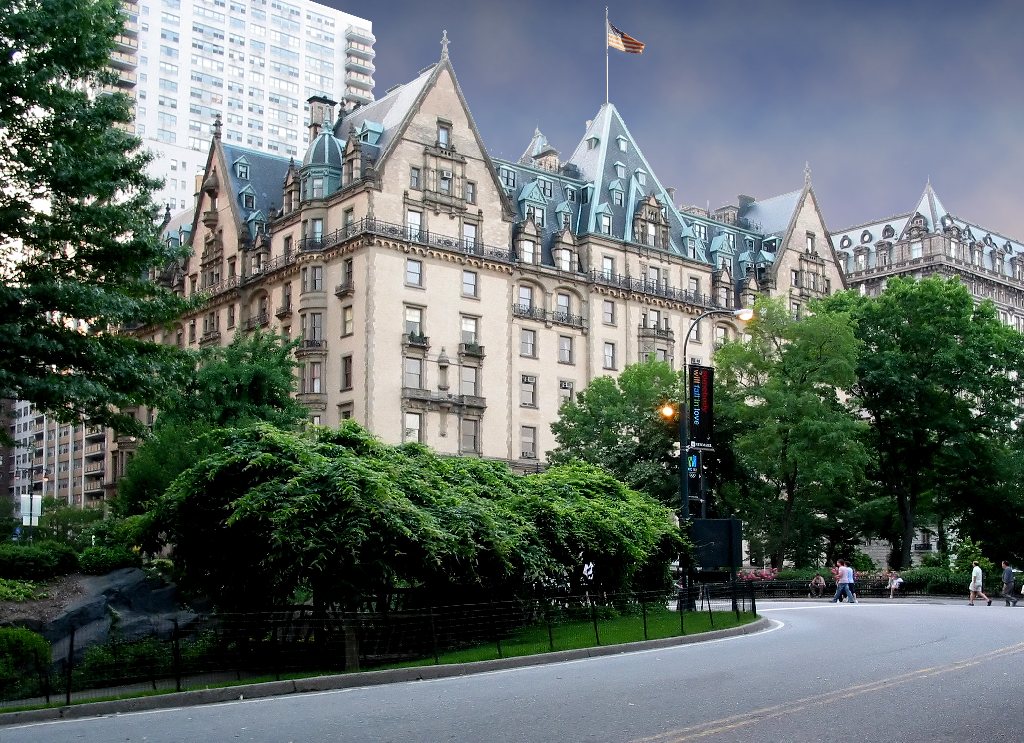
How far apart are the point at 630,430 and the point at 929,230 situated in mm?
63197


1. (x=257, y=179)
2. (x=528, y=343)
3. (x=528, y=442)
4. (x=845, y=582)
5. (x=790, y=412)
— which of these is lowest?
(x=845, y=582)

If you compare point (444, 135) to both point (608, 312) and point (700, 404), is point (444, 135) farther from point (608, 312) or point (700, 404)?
point (700, 404)

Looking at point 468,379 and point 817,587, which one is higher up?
point 468,379

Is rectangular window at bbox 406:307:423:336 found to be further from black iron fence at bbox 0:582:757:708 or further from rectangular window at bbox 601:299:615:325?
black iron fence at bbox 0:582:757:708

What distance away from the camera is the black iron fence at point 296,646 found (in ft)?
62.8

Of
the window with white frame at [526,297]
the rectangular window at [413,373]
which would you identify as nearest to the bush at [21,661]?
the rectangular window at [413,373]

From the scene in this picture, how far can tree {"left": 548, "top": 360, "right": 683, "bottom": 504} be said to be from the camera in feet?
180

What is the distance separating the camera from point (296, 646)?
21188 mm

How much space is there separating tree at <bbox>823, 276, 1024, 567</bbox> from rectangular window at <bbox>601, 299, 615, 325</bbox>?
20.9 metres

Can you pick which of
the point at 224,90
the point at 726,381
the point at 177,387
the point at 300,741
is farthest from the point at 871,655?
the point at 224,90

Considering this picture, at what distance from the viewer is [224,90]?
148125 mm

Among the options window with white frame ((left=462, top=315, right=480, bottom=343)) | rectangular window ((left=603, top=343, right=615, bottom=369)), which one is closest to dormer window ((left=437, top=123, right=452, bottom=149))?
window with white frame ((left=462, top=315, right=480, bottom=343))

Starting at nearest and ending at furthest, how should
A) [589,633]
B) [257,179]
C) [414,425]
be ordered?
[589,633], [414,425], [257,179]

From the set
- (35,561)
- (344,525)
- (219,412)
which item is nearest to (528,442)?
(219,412)
